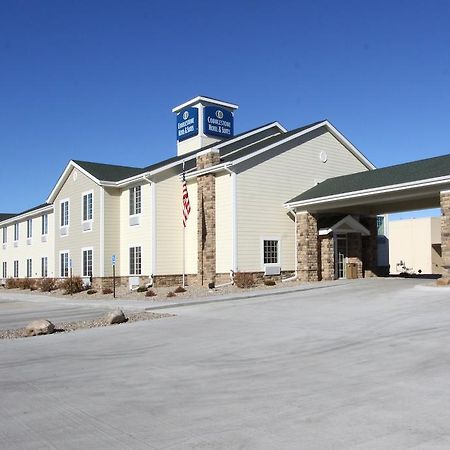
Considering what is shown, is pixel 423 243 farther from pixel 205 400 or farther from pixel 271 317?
pixel 205 400

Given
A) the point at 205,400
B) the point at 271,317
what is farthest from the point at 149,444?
the point at 271,317

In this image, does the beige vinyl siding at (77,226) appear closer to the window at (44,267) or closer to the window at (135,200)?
the window at (135,200)

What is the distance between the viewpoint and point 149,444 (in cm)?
499

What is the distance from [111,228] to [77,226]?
358 cm

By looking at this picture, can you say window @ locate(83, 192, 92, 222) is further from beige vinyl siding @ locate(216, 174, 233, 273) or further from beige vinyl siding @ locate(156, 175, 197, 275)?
beige vinyl siding @ locate(216, 174, 233, 273)

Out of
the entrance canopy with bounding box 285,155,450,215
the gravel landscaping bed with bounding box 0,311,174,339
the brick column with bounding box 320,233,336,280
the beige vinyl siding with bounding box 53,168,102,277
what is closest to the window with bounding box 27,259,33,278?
the beige vinyl siding with bounding box 53,168,102,277

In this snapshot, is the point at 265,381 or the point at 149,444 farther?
the point at 265,381

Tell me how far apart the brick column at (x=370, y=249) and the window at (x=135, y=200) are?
39.4 feet

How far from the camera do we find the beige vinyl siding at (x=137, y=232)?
2783 centimetres

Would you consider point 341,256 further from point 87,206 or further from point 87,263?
point 87,206

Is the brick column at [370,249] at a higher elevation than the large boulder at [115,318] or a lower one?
higher

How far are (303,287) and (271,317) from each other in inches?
330

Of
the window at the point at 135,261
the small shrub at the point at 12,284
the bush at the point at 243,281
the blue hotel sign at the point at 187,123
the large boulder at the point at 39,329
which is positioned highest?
the blue hotel sign at the point at 187,123

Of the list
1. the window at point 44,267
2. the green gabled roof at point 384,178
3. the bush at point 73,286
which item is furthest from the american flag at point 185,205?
the window at point 44,267
